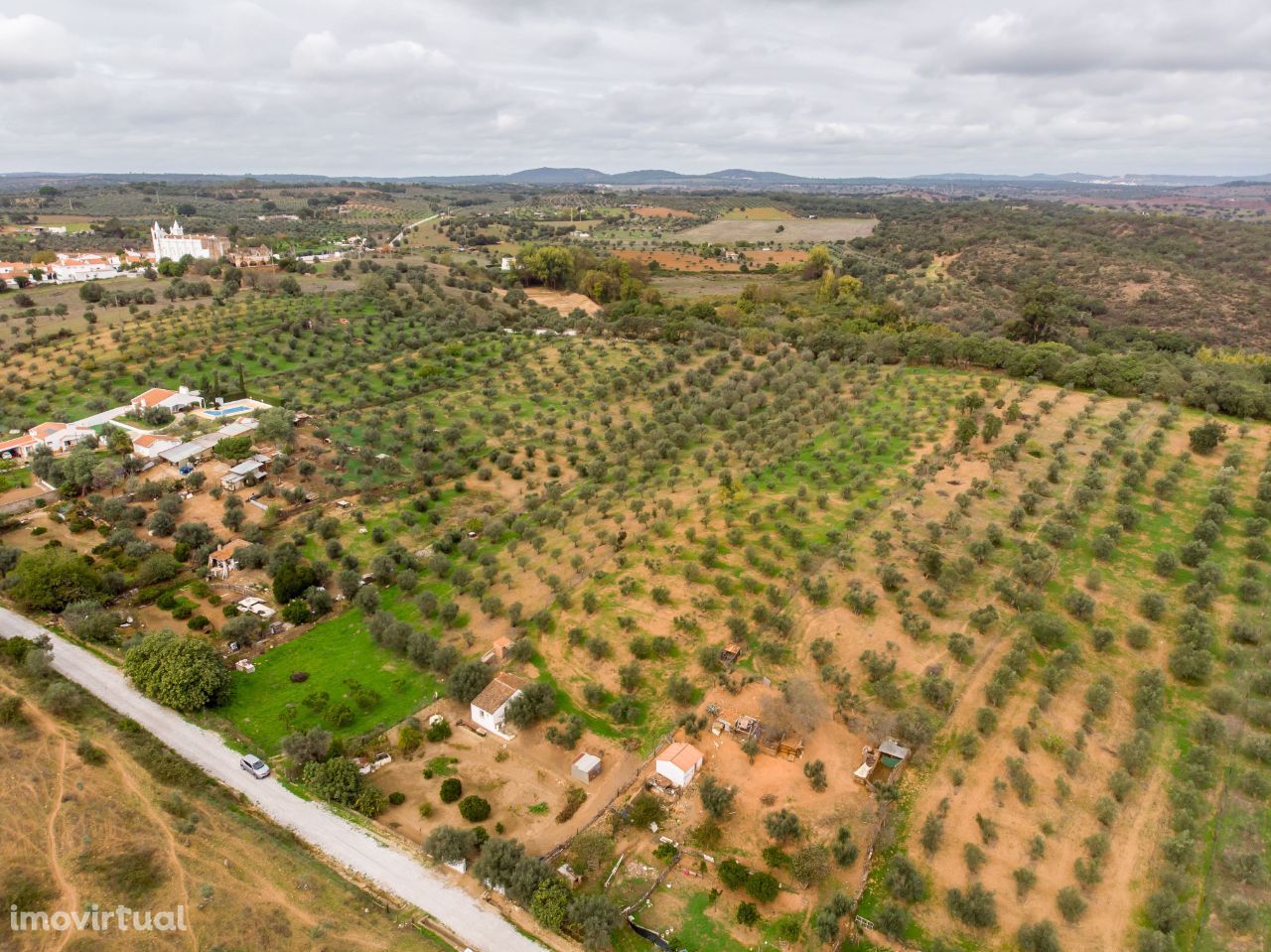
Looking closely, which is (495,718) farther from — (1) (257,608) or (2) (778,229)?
(2) (778,229)

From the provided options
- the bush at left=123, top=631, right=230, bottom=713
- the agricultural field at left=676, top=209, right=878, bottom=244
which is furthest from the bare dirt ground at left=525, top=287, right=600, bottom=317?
the bush at left=123, top=631, right=230, bottom=713

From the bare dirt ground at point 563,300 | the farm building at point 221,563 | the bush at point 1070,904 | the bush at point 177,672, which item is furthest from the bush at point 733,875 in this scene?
the bare dirt ground at point 563,300

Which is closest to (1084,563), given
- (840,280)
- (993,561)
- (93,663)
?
(993,561)

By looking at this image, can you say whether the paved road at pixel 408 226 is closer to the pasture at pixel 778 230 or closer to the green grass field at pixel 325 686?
the pasture at pixel 778 230

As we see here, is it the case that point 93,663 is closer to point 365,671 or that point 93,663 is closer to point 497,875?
point 365,671

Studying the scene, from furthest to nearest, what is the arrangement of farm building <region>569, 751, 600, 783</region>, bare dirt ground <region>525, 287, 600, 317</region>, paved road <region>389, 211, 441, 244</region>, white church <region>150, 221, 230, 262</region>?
1. paved road <region>389, 211, 441, 244</region>
2. white church <region>150, 221, 230, 262</region>
3. bare dirt ground <region>525, 287, 600, 317</region>
4. farm building <region>569, 751, 600, 783</region>

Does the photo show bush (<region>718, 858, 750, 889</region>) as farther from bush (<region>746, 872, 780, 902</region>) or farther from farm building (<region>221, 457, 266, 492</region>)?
farm building (<region>221, 457, 266, 492</region>)
